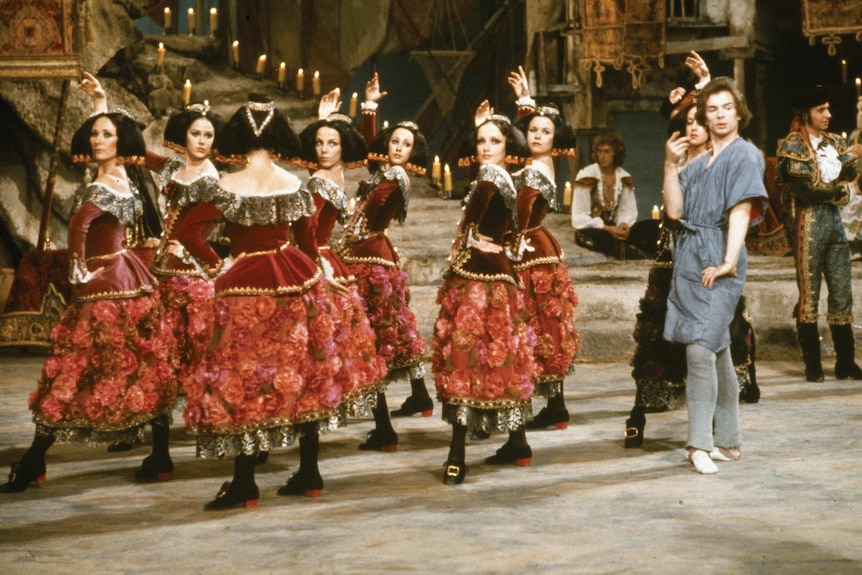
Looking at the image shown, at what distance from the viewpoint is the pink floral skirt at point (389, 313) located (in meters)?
6.91

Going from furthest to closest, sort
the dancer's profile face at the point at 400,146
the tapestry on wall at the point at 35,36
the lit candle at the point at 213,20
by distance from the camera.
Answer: the lit candle at the point at 213,20, the tapestry on wall at the point at 35,36, the dancer's profile face at the point at 400,146

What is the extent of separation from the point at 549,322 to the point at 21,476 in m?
2.99

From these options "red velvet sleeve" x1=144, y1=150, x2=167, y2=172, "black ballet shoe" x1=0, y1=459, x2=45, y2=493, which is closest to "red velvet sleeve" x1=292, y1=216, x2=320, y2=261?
"black ballet shoe" x1=0, y1=459, x2=45, y2=493

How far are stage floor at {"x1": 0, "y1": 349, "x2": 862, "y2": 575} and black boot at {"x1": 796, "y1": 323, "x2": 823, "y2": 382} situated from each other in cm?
145

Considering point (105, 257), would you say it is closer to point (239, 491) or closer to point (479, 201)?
point (239, 491)

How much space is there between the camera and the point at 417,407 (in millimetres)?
7445

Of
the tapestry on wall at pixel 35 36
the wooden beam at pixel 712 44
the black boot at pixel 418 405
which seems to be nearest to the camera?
the black boot at pixel 418 405

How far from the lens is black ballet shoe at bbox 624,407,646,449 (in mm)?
6324

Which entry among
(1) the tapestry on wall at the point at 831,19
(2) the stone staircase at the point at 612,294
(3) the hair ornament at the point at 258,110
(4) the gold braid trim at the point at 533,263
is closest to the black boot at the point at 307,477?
(3) the hair ornament at the point at 258,110

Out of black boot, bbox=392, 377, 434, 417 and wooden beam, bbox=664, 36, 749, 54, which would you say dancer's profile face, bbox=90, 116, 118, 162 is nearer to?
black boot, bbox=392, 377, 434, 417

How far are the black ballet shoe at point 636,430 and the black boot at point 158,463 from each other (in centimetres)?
236

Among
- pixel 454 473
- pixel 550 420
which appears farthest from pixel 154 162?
pixel 550 420

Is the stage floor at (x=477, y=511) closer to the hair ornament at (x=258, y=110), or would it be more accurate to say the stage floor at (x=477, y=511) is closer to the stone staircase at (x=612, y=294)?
the hair ornament at (x=258, y=110)

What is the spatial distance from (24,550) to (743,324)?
399cm
